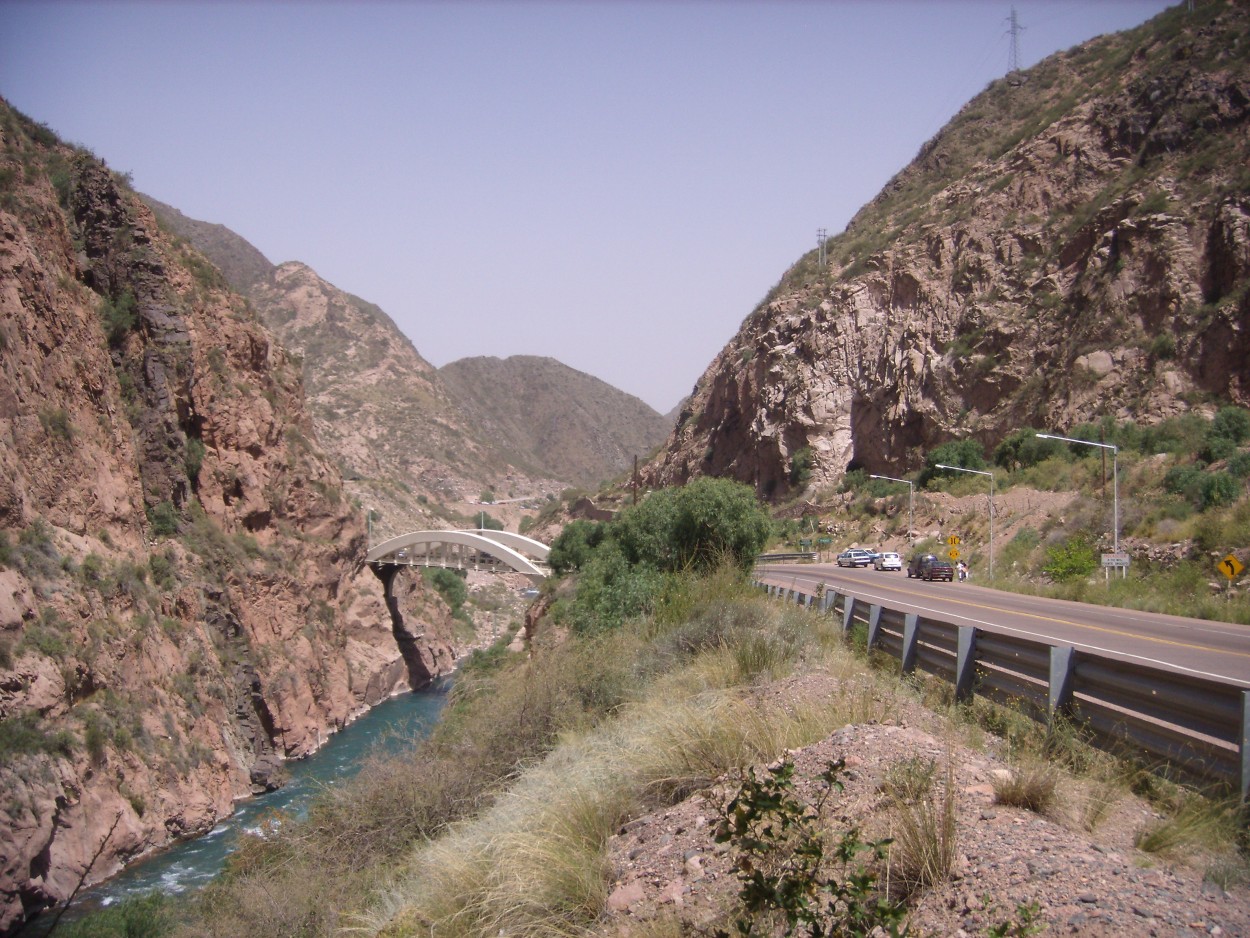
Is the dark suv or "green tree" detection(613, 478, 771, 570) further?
the dark suv

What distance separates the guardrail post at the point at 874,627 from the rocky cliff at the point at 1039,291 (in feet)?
139

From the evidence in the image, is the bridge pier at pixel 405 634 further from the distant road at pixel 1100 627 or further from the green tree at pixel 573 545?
the distant road at pixel 1100 627

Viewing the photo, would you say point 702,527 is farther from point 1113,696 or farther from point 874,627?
point 1113,696

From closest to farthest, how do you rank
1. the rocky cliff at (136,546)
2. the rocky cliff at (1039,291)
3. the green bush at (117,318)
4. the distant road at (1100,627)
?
the distant road at (1100,627), the rocky cliff at (136,546), the green bush at (117,318), the rocky cliff at (1039,291)

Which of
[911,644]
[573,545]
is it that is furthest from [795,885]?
[573,545]

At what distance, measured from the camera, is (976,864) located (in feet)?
15.8

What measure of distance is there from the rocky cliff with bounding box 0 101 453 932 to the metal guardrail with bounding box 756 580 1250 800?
19.6m

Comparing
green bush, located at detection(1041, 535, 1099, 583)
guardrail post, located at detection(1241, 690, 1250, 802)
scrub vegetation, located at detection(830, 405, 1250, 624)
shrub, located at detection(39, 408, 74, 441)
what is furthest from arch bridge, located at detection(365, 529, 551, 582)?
guardrail post, located at detection(1241, 690, 1250, 802)

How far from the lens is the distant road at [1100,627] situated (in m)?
14.5

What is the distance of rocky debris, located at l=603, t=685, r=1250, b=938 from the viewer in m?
4.29

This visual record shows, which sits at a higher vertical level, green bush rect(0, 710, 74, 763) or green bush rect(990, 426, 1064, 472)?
green bush rect(990, 426, 1064, 472)

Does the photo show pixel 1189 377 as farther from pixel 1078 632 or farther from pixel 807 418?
pixel 1078 632

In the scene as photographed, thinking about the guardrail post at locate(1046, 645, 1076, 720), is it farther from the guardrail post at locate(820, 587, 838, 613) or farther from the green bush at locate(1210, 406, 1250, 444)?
the green bush at locate(1210, 406, 1250, 444)

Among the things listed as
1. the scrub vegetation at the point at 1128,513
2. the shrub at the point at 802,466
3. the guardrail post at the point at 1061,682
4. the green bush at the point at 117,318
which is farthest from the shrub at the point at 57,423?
the shrub at the point at 802,466
